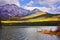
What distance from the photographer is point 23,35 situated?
2.09m

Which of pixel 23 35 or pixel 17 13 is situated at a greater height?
pixel 17 13

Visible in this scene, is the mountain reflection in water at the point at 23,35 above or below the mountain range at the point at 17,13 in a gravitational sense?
below

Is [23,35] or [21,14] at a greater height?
[21,14]

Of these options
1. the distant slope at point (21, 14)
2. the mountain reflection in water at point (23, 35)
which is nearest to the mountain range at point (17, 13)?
the distant slope at point (21, 14)

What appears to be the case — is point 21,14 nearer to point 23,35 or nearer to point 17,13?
point 17,13

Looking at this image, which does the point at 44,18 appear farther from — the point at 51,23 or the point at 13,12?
the point at 13,12

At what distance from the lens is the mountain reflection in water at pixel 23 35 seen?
A: 207cm

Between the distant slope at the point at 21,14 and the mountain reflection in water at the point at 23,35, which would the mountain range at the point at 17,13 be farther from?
the mountain reflection in water at the point at 23,35

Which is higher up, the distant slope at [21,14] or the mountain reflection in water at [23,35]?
the distant slope at [21,14]

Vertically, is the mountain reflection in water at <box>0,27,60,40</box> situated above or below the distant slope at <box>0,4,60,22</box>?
below

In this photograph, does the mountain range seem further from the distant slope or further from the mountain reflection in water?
the mountain reflection in water

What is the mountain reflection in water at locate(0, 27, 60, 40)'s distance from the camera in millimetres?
2070

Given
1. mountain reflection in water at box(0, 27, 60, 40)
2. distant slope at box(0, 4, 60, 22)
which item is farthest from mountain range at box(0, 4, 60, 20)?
mountain reflection in water at box(0, 27, 60, 40)

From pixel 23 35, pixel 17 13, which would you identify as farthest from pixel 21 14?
pixel 23 35
